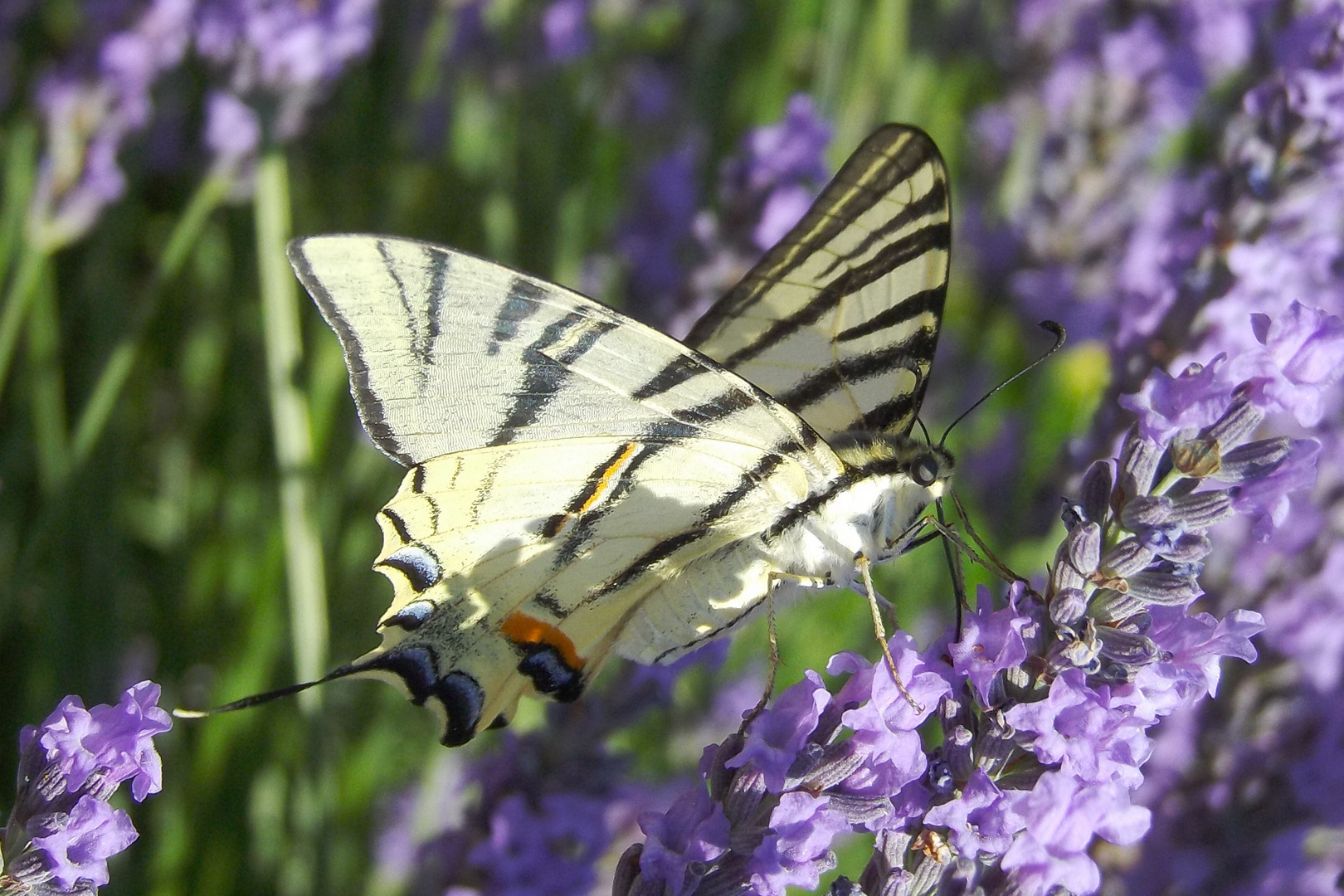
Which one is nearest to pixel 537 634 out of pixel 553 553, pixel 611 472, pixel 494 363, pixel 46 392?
pixel 553 553

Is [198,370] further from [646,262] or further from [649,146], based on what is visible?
[649,146]

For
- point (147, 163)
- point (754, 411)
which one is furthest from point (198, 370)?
point (754, 411)

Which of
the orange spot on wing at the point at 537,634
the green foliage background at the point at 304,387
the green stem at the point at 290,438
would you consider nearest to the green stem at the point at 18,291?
the green foliage background at the point at 304,387

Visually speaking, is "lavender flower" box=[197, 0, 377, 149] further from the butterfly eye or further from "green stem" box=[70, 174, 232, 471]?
the butterfly eye

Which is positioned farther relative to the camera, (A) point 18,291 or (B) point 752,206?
(B) point 752,206

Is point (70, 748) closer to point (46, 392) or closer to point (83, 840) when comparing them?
point (83, 840)

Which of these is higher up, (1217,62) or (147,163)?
(147,163)

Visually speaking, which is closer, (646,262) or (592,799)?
(592,799)

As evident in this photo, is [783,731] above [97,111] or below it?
below
